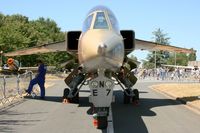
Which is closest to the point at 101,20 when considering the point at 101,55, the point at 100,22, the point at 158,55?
the point at 100,22

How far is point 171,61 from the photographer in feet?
523

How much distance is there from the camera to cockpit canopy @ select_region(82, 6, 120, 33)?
11.0 meters

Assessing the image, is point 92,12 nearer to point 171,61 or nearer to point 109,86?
point 109,86

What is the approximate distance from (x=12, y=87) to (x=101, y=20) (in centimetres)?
1334

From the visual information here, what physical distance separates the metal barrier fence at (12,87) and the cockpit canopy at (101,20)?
6.44 metres

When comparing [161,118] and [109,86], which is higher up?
[109,86]

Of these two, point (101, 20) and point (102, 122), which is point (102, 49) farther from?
point (101, 20)

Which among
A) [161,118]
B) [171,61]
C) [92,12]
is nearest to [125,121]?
[161,118]

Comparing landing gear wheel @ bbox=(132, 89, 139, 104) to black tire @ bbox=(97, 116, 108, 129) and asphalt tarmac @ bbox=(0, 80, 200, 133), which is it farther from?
black tire @ bbox=(97, 116, 108, 129)

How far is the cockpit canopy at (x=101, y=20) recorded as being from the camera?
11023 mm

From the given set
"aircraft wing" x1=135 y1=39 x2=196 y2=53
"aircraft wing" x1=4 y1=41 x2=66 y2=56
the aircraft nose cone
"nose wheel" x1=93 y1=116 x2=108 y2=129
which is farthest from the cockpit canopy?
"aircraft wing" x1=135 y1=39 x2=196 y2=53

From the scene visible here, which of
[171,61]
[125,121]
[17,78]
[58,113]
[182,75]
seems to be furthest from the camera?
[171,61]

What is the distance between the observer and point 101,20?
11344 millimetres

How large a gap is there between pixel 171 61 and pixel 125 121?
5918 inches
